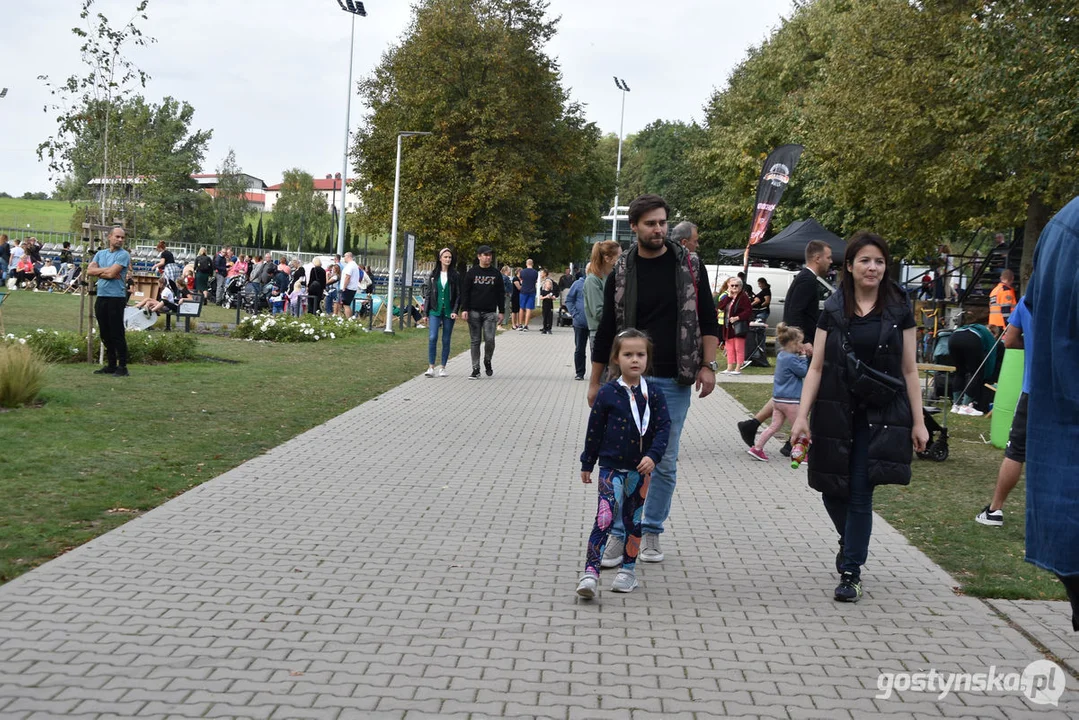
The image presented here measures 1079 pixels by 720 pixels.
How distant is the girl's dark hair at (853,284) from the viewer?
229 inches

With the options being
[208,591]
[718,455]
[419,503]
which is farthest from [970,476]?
[208,591]

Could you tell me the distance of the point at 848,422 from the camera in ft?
18.8

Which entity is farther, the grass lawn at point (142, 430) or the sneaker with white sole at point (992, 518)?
the sneaker with white sole at point (992, 518)

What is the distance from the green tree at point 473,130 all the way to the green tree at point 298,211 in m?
56.2

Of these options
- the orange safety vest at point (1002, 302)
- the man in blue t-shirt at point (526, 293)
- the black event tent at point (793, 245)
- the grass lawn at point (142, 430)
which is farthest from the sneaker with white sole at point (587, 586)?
the man in blue t-shirt at point (526, 293)

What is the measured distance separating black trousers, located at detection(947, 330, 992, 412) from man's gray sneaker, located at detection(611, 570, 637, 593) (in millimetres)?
9930

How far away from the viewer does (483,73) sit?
47.1 meters

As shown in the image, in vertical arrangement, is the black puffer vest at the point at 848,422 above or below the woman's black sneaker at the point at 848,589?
above

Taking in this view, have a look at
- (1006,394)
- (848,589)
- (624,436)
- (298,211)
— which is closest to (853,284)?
(624,436)

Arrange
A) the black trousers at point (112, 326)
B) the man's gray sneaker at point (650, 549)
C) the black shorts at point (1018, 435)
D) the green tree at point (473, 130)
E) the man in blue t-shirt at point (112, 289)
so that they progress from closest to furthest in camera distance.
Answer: the man's gray sneaker at point (650, 549)
the black shorts at point (1018, 435)
the man in blue t-shirt at point (112, 289)
the black trousers at point (112, 326)
the green tree at point (473, 130)

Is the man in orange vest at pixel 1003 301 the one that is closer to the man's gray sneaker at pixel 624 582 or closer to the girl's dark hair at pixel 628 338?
the girl's dark hair at pixel 628 338

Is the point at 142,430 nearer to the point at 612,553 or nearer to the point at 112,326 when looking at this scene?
the point at 112,326

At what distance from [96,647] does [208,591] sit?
0.93m

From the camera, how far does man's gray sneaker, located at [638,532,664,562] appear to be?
21.7 feet
